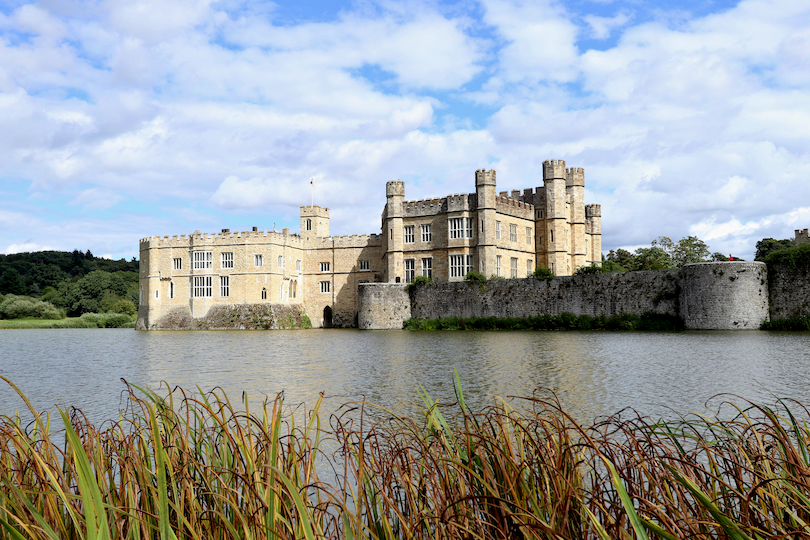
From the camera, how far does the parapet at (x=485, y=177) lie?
4144 cm

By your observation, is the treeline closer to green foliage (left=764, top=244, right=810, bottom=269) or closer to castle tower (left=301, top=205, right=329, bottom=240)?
castle tower (left=301, top=205, right=329, bottom=240)

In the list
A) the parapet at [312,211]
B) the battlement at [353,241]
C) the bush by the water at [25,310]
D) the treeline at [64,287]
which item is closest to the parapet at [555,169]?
the battlement at [353,241]

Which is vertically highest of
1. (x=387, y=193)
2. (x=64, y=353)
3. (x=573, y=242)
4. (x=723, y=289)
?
(x=387, y=193)

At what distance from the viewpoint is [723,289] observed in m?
28.8

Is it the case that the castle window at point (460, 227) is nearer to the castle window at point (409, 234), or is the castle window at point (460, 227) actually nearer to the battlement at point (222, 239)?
the castle window at point (409, 234)

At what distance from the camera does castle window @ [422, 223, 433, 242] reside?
145 feet

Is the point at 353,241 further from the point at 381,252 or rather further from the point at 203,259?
the point at 203,259

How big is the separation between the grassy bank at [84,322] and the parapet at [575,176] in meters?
39.2

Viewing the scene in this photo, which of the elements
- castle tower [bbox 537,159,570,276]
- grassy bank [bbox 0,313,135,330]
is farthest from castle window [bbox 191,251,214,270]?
castle tower [bbox 537,159,570,276]

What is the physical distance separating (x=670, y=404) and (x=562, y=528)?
7146 millimetres

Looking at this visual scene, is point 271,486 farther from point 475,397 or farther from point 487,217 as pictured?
point 487,217

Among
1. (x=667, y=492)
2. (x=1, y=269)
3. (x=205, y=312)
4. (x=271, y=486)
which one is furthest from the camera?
(x=1, y=269)

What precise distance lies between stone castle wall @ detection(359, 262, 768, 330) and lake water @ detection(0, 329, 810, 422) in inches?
240

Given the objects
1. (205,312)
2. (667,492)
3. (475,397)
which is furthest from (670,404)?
(205,312)
